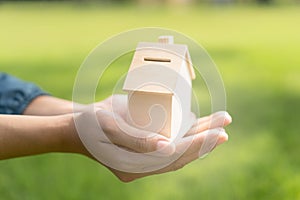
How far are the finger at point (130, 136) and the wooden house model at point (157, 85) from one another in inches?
0.8

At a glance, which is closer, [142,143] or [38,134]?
[142,143]

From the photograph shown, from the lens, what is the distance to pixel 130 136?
1.08m

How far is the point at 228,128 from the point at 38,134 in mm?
1232

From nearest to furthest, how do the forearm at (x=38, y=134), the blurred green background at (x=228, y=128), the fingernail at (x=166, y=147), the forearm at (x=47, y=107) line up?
the fingernail at (x=166, y=147), the forearm at (x=38, y=134), the forearm at (x=47, y=107), the blurred green background at (x=228, y=128)

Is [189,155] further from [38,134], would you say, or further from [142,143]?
[38,134]

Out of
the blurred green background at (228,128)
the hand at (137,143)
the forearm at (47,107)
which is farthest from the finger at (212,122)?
the blurred green background at (228,128)

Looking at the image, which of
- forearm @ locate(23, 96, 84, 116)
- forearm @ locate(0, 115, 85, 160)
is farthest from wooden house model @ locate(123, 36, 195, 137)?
forearm @ locate(23, 96, 84, 116)

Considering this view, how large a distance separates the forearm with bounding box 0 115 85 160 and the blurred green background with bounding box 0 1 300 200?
492 millimetres

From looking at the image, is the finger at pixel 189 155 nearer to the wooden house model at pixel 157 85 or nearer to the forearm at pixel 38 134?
the wooden house model at pixel 157 85

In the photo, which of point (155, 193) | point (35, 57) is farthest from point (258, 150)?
point (35, 57)

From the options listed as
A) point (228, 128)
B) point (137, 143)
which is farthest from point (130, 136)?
point (228, 128)

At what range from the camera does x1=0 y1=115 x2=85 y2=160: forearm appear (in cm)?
118

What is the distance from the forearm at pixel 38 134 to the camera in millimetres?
1185

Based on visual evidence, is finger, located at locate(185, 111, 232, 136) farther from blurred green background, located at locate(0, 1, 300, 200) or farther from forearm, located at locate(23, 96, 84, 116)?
blurred green background, located at locate(0, 1, 300, 200)
